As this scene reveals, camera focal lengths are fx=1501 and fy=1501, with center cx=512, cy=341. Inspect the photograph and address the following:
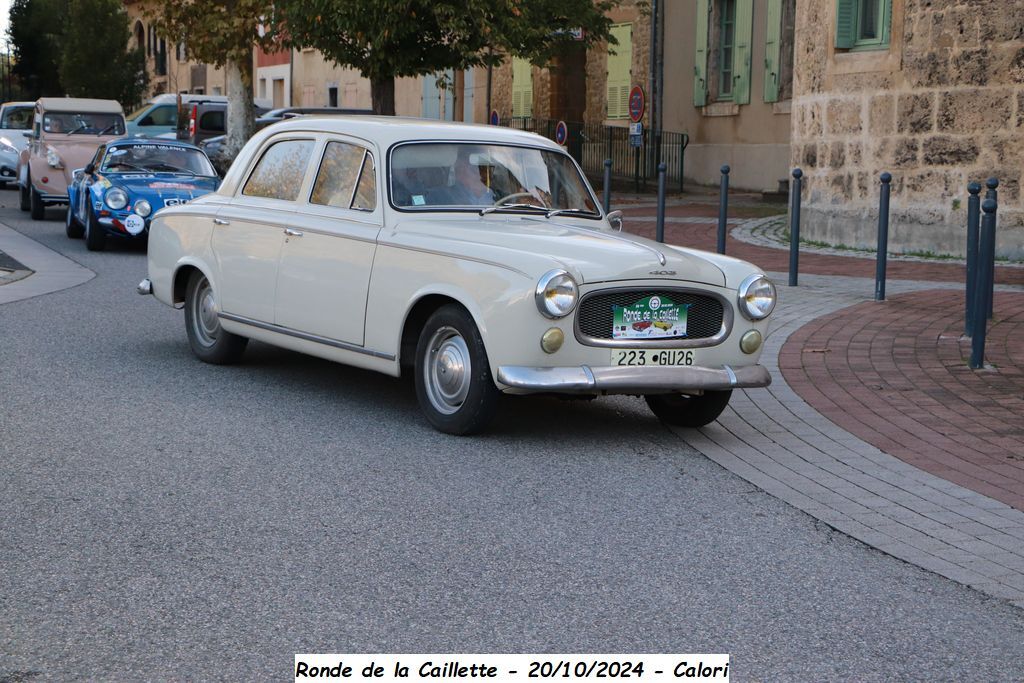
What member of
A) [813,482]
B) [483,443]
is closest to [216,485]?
[483,443]

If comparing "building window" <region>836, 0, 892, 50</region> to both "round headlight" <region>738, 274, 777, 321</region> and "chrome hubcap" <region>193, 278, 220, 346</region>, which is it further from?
"round headlight" <region>738, 274, 777, 321</region>

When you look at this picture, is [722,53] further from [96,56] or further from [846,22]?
[96,56]

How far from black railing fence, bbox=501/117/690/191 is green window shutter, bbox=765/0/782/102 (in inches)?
96.5

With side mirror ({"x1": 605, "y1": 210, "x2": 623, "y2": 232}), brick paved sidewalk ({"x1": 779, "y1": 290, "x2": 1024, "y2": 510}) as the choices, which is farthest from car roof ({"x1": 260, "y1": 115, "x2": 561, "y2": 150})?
brick paved sidewalk ({"x1": 779, "y1": 290, "x2": 1024, "y2": 510})

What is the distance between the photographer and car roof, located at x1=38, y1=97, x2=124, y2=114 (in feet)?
72.5

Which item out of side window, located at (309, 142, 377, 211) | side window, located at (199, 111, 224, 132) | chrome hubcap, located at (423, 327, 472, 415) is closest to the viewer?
chrome hubcap, located at (423, 327, 472, 415)

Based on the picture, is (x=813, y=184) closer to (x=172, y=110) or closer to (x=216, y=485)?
(x=216, y=485)

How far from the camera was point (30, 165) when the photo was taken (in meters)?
21.3

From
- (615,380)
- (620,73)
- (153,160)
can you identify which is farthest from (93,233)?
(620,73)

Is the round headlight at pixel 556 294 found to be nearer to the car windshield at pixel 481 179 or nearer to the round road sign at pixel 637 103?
the car windshield at pixel 481 179

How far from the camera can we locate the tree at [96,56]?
5284cm

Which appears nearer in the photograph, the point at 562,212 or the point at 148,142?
the point at 562,212

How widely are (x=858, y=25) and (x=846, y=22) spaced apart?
0.14 m

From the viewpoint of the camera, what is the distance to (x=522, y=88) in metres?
36.4
